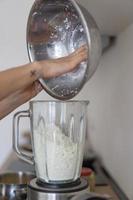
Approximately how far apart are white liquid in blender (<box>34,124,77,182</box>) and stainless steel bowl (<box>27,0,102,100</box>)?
0.08 meters

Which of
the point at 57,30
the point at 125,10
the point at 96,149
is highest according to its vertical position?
the point at 125,10

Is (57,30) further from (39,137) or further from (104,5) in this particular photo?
(104,5)

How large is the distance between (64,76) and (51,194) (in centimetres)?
23

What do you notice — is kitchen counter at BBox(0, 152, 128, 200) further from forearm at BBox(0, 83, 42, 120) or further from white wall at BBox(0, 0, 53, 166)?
forearm at BBox(0, 83, 42, 120)

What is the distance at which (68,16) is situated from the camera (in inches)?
27.6

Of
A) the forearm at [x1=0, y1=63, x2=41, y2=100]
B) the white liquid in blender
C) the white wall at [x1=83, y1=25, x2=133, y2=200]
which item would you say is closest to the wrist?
the forearm at [x1=0, y1=63, x2=41, y2=100]

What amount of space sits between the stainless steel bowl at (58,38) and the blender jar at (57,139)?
4 cm

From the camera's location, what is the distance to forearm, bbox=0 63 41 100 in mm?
565

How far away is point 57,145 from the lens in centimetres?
69

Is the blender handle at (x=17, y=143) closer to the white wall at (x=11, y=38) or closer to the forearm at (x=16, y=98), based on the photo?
the forearm at (x=16, y=98)

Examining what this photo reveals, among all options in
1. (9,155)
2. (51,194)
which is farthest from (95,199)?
(9,155)

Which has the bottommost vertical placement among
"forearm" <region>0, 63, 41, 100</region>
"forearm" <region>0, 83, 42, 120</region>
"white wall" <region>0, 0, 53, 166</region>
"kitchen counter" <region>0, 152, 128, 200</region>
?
"kitchen counter" <region>0, 152, 128, 200</region>

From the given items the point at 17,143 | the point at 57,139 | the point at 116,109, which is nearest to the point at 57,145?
the point at 57,139

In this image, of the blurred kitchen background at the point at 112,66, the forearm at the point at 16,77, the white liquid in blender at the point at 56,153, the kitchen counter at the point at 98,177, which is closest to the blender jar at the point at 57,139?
the white liquid in blender at the point at 56,153
